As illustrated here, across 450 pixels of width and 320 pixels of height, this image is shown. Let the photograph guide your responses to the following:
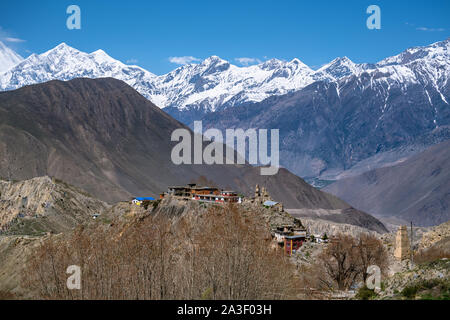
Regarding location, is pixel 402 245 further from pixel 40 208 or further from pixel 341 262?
pixel 40 208

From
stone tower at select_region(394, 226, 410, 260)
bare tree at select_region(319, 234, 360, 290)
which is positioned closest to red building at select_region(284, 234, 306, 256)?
bare tree at select_region(319, 234, 360, 290)

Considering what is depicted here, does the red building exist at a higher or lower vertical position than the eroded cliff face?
lower

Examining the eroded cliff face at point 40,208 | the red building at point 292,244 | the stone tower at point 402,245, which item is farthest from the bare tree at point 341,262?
the eroded cliff face at point 40,208

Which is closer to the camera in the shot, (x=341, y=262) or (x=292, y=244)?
(x=341, y=262)

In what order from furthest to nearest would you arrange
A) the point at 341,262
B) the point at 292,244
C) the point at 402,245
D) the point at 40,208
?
1. the point at 40,208
2. the point at 292,244
3. the point at 341,262
4. the point at 402,245

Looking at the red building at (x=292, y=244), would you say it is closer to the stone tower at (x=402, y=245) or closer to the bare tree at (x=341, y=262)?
the bare tree at (x=341, y=262)

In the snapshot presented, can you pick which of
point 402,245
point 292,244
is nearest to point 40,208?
point 292,244

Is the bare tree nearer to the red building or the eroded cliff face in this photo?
the red building
